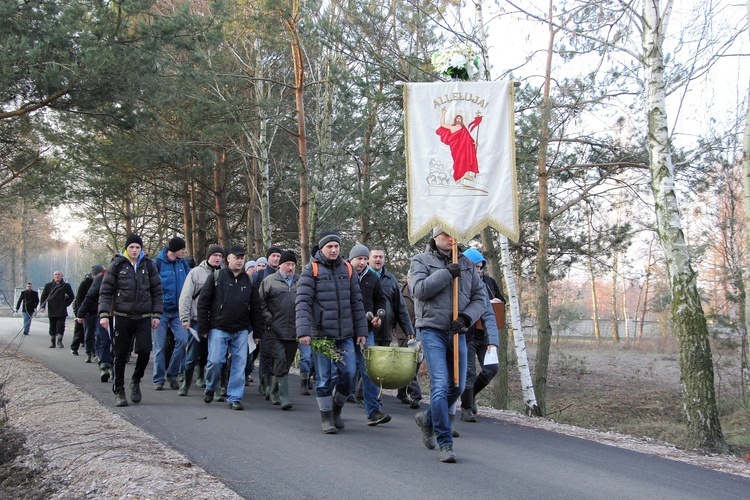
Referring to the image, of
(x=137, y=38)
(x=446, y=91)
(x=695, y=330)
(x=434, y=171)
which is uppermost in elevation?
(x=137, y=38)

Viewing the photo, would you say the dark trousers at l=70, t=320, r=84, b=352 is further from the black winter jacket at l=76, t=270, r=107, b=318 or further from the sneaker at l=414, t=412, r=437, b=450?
the sneaker at l=414, t=412, r=437, b=450

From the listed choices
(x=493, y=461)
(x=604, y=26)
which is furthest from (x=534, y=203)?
(x=493, y=461)

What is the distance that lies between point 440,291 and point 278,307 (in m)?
3.73

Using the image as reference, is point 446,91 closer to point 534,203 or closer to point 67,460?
point 67,460

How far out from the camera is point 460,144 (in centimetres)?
739

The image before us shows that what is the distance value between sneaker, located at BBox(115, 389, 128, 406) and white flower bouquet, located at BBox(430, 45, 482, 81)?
221 inches

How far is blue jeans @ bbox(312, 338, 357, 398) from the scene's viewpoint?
736 centimetres

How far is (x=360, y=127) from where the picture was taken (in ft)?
61.4

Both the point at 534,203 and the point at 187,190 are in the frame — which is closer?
the point at 534,203

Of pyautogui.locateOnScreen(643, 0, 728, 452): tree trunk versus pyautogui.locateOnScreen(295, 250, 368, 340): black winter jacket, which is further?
pyautogui.locateOnScreen(643, 0, 728, 452): tree trunk

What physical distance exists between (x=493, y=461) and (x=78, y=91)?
10.9 meters


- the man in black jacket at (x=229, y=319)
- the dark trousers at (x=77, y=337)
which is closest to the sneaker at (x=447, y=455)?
the man in black jacket at (x=229, y=319)

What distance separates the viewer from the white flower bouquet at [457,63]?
303 inches

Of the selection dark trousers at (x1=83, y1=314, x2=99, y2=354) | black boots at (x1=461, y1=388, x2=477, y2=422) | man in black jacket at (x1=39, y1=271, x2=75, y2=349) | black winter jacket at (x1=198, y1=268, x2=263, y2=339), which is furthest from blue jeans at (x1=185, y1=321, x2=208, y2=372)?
man in black jacket at (x1=39, y1=271, x2=75, y2=349)
